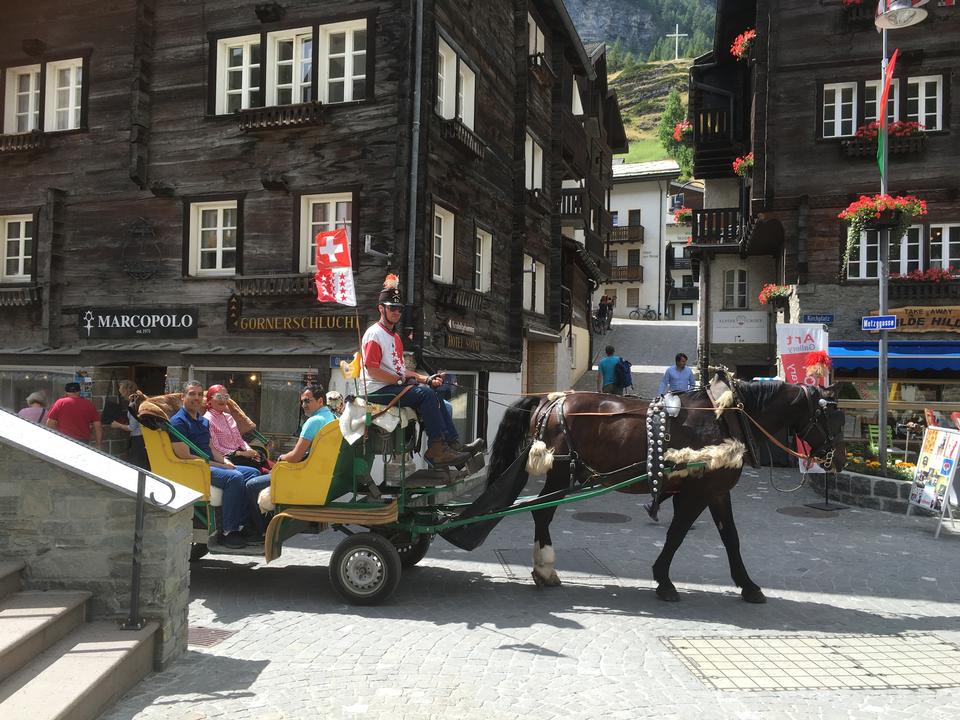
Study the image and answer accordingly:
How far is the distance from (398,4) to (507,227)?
6393 millimetres

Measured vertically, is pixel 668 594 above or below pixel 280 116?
below

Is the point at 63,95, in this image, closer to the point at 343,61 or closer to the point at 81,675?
the point at 343,61

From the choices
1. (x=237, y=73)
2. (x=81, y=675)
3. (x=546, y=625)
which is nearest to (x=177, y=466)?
(x=81, y=675)

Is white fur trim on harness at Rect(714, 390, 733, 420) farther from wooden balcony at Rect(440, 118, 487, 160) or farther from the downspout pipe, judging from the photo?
wooden balcony at Rect(440, 118, 487, 160)

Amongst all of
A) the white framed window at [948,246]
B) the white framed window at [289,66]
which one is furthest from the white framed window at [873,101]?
the white framed window at [289,66]

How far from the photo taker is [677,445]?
24.2 ft

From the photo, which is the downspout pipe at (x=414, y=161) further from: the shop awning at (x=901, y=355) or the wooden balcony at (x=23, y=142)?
the shop awning at (x=901, y=355)

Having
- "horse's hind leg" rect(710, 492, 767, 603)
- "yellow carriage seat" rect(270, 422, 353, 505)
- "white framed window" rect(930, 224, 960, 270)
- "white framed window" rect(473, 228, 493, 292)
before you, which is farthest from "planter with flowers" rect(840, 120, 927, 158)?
"yellow carriage seat" rect(270, 422, 353, 505)

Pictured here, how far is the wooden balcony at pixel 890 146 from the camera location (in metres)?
17.7

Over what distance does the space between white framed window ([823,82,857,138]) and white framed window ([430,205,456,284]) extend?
32.5 ft

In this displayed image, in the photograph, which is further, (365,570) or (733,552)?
(733,552)

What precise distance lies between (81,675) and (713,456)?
5184 millimetres

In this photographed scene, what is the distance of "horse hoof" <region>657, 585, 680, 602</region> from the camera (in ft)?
23.4

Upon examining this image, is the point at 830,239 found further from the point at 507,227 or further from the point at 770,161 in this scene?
the point at 507,227
